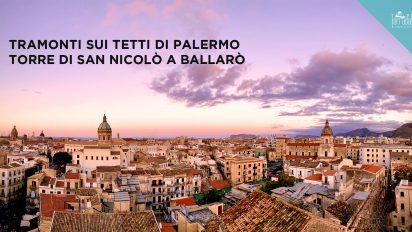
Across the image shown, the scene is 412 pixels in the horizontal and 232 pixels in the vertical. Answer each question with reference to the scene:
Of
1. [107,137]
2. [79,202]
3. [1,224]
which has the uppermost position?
[107,137]

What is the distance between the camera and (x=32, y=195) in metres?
28.6

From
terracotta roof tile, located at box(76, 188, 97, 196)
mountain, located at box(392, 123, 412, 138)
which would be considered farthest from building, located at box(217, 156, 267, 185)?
mountain, located at box(392, 123, 412, 138)

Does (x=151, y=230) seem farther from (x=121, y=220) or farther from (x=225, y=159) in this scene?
(x=225, y=159)

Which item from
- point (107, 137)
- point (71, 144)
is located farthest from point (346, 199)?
point (71, 144)

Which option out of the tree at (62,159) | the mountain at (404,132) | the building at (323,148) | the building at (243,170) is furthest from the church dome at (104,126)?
the mountain at (404,132)

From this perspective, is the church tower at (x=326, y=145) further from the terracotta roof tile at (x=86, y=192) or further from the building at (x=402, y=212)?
the terracotta roof tile at (x=86, y=192)

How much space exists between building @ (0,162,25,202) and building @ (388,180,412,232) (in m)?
27.6

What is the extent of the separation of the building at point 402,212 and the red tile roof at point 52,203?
1755 cm

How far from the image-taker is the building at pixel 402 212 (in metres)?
20.1

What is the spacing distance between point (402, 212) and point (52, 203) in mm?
18619

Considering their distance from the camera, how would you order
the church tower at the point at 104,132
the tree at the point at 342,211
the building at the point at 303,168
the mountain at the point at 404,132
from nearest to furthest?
the tree at the point at 342,211 → the building at the point at 303,168 → the church tower at the point at 104,132 → the mountain at the point at 404,132

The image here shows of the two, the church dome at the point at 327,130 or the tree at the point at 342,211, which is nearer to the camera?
the tree at the point at 342,211

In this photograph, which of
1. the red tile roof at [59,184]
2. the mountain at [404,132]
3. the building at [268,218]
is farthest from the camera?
the mountain at [404,132]

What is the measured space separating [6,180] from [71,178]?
6.25 m
